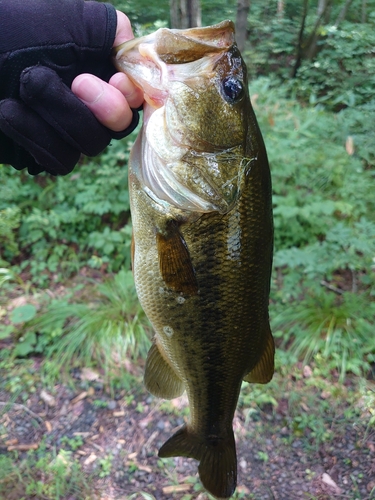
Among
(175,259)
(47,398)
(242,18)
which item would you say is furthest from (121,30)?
(242,18)

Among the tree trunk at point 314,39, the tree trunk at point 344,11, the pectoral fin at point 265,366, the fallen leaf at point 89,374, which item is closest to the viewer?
the pectoral fin at point 265,366

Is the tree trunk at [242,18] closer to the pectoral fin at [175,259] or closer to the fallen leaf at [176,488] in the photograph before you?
the pectoral fin at [175,259]

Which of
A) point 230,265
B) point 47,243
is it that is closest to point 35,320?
point 47,243

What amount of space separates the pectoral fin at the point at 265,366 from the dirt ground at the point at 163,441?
1.39 m

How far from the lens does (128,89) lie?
1298 millimetres

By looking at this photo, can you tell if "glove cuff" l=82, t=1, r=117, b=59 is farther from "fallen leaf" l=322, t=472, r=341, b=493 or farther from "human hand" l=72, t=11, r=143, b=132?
"fallen leaf" l=322, t=472, r=341, b=493

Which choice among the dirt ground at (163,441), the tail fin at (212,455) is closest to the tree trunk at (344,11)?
the dirt ground at (163,441)

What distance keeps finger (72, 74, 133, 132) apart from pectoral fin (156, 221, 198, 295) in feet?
1.27

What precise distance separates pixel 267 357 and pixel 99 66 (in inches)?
48.7

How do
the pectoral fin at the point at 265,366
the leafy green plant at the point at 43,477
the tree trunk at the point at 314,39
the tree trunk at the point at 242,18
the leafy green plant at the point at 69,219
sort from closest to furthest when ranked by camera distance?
1. the pectoral fin at the point at 265,366
2. the leafy green plant at the point at 43,477
3. the leafy green plant at the point at 69,219
4. the tree trunk at the point at 242,18
5. the tree trunk at the point at 314,39

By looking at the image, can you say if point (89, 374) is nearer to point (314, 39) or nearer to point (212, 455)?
point (212, 455)

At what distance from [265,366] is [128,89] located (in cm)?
115

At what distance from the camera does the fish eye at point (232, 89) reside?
131 centimetres

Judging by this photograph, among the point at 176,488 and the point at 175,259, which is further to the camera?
the point at 176,488
